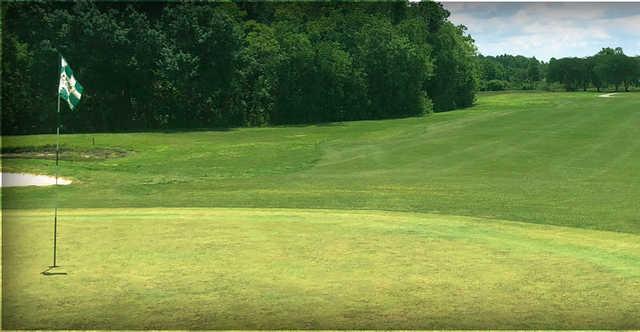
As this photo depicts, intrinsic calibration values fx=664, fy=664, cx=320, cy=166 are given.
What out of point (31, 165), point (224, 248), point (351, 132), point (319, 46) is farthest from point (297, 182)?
point (319, 46)

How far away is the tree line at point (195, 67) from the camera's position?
60562mm

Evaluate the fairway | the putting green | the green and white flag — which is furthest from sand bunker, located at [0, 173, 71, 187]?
the green and white flag

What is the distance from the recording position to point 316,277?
10703 mm

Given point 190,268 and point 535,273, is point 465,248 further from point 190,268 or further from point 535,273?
point 190,268

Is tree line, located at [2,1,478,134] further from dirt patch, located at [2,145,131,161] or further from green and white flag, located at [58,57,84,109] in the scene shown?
green and white flag, located at [58,57,84,109]

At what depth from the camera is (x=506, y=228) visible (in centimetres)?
1603

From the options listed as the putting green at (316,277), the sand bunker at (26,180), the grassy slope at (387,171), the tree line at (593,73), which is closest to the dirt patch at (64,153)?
the grassy slope at (387,171)

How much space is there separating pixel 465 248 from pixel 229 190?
16.6 meters

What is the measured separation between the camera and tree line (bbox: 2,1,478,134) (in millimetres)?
60562

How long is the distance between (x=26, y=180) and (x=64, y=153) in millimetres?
13471

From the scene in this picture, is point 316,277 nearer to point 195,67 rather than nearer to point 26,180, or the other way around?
point 26,180

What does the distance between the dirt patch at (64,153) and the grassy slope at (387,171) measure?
4.51ft

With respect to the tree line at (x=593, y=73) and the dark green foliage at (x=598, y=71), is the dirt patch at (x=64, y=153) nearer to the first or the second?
the tree line at (x=593, y=73)

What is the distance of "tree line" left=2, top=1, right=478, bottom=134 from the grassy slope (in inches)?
330
